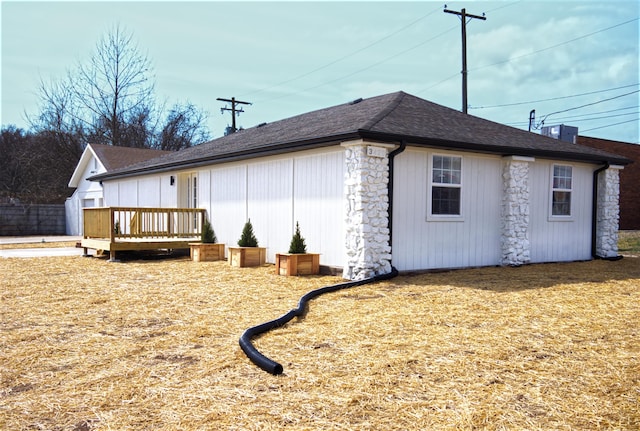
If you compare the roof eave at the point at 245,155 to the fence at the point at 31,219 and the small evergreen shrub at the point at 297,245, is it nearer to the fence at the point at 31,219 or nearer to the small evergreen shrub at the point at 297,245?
the small evergreen shrub at the point at 297,245

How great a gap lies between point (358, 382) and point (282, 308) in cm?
261

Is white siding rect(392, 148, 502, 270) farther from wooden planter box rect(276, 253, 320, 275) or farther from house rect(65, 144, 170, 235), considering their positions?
house rect(65, 144, 170, 235)

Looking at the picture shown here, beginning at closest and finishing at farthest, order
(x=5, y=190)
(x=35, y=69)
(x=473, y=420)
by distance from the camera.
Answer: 1. (x=473, y=420)
2. (x=35, y=69)
3. (x=5, y=190)

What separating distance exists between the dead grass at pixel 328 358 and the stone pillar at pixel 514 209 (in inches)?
92.5

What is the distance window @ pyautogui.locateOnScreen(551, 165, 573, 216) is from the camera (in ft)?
35.4

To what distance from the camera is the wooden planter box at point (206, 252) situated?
11344 millimetres

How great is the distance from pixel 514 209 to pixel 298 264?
14.9 feet

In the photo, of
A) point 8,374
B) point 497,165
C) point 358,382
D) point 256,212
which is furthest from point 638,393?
point 256,212

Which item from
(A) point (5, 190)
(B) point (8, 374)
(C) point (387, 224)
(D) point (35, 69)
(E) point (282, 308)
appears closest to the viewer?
(B) point (8, 374)

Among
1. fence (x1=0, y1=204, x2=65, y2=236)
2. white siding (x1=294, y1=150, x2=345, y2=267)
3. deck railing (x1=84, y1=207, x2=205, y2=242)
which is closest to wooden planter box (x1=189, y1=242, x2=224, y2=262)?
deck railing (x1=84, y1=207, x2=205, y2=242)

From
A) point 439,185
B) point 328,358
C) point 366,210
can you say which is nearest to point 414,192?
point 439,185

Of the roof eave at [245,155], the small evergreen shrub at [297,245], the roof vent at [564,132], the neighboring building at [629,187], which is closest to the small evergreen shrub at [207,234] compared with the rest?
the roof eave at [245,155]

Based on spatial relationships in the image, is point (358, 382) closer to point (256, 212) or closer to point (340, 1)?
point (256, 212)

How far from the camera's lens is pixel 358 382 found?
345 cm
